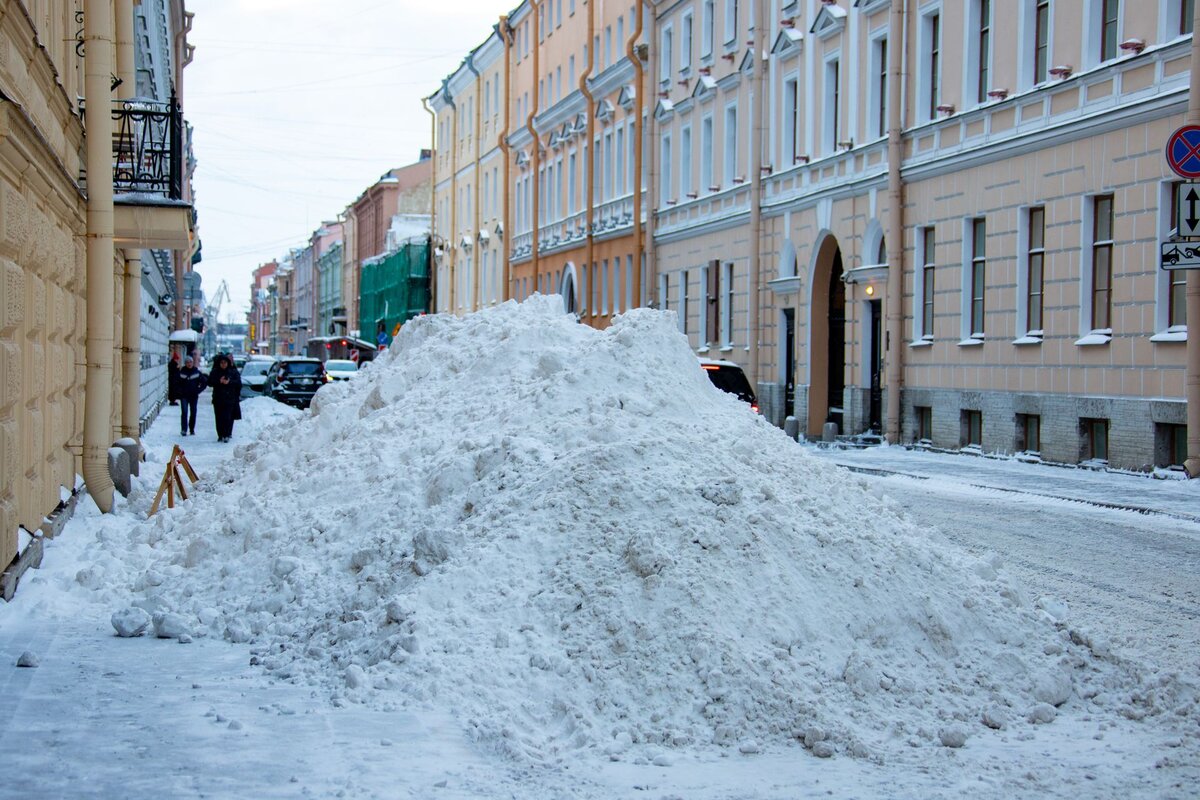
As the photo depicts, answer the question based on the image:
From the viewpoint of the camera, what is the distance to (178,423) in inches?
1205

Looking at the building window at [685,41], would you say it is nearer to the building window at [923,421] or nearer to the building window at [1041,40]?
the building window at [923,421]

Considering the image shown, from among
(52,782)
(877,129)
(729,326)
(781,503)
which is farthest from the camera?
(729,326)

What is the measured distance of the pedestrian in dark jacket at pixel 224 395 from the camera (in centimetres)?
2434

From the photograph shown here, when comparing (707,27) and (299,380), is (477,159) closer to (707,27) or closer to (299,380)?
(299,380)

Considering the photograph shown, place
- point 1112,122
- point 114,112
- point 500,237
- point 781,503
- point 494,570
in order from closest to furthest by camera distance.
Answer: point 494,570 → point 781,503 → point 114,112 → point 1112,122 → point 500,237

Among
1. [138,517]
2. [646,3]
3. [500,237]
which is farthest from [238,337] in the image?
[138,517]

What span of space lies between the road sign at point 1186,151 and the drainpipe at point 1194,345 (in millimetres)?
2656

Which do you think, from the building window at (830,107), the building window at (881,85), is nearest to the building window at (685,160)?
the building window at (830,107)

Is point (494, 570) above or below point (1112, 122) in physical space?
below

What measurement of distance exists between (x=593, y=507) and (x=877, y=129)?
794 inches

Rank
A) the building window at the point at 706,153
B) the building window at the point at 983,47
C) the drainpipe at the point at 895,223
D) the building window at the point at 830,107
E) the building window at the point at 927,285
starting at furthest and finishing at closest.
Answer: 1. the building window at the point at 706,153
2. the building window at the point at 830,107
3. the drainpipe at the point at 895,223
4. the building window at the point at 927,285
5. the building window at the point at 983,47

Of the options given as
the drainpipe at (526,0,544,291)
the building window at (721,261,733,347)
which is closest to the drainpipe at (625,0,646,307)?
the building window at (721,261,733,347)

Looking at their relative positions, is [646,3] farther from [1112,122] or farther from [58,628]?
[58,628]

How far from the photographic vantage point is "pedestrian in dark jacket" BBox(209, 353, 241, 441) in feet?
79.9
